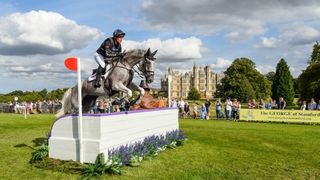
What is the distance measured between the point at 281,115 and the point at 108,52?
20.6 m

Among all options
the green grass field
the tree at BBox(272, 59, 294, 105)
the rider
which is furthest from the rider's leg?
the tree at BBox(272, 59, 294, 105)

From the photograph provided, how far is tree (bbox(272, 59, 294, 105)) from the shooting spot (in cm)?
8369

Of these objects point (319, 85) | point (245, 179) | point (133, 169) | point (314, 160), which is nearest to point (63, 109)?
point (133, 169)

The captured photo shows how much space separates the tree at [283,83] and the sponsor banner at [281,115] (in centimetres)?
5526

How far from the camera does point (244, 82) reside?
259 feet

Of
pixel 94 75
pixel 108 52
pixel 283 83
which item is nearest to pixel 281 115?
pixel 94 75

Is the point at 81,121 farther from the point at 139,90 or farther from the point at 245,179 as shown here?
the point at 245,179

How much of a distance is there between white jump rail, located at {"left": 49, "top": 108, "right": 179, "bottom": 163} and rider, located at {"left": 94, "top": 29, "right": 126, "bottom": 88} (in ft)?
5.97

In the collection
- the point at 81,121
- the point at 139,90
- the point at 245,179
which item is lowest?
the point at 245,179

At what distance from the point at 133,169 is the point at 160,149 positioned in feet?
8.87

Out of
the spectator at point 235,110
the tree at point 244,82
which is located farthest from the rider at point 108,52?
the tree at point 244,82

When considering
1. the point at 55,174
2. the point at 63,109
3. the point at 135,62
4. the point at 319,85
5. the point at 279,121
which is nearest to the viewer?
the point at 55,174

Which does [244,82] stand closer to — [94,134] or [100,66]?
[100,66]

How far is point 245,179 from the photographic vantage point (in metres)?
9.59
